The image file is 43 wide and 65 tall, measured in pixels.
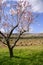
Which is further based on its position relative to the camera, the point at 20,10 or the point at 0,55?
the point at 0,55

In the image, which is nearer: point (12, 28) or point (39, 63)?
point (39, 63)

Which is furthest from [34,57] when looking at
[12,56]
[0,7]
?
[0,7]

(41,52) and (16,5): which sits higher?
(16,5)

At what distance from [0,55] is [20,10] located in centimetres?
583

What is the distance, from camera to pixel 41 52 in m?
27.2

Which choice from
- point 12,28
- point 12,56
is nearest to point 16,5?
point 12,28

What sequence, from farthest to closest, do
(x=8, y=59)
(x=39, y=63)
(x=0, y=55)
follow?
(x=0, y=55) < (x=8, y=59) < (x=39, y=63)

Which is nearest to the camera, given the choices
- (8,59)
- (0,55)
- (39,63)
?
(39,63)

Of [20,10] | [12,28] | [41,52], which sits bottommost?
[41,52]

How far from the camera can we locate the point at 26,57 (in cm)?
2528

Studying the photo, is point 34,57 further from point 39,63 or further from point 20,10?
point 20,10

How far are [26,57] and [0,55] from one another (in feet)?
11.5

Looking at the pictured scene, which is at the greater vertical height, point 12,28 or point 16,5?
point 16,5

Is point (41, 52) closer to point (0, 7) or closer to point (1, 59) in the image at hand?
point (1, 59)
